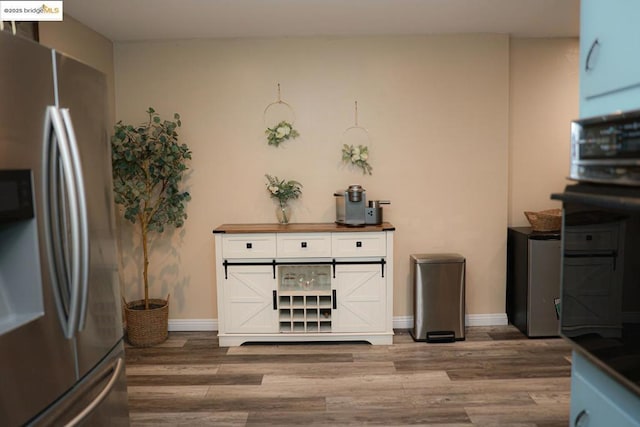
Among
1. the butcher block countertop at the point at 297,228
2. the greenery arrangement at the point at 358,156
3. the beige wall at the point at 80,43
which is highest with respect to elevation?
the beige wall at the point at 80,43

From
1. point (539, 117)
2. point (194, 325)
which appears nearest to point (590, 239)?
point (539, 117)

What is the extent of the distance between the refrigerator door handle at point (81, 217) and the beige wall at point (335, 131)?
8.79ft

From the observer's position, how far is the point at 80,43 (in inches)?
137

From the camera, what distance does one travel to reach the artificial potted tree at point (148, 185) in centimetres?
366

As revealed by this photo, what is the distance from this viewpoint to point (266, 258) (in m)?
3.75

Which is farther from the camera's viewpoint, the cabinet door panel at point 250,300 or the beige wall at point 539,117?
the beige wall at point 539,117

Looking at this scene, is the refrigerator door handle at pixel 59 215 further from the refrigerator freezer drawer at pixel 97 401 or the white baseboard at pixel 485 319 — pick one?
the white baseboard at pixel 485 319

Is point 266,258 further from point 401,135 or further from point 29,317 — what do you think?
point 29,317

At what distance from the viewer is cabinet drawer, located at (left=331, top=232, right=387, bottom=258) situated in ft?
12.2

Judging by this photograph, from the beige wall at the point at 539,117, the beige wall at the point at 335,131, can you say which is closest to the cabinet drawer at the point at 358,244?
the beige wall at the point at 335,131

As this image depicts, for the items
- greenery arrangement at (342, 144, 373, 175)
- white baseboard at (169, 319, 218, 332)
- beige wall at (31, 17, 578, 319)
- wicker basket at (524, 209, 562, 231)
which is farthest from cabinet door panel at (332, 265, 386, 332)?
wicker basket at (524, 209, 562, 231)

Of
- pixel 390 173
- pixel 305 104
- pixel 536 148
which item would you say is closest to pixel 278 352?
pixel 390 173

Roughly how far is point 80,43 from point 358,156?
2197mm

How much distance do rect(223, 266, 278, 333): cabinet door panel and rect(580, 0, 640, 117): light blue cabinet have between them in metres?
2.66
